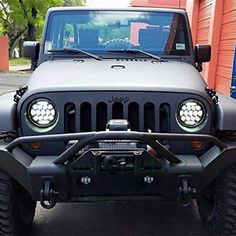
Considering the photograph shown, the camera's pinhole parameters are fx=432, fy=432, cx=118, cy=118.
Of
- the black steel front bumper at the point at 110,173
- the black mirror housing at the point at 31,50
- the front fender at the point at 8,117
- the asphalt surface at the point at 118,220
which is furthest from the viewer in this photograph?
the black mirror housing at the point at 31,50

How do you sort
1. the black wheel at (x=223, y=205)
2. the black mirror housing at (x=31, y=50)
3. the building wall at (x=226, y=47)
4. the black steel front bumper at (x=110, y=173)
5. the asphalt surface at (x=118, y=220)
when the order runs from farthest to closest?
the building wall at (x=226, y=47)
the black mirror housing at (x=31, y=50)
the asphalt surface at (x=118, y=220)
the black wheel at (x=223, y=205)
the black steel front bumper at (x=110, y=173)

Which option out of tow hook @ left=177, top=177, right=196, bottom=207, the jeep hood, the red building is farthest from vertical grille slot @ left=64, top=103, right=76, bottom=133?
the red building

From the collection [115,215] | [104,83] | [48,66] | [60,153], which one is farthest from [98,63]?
[115,215]

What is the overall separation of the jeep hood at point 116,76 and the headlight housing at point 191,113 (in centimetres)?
10

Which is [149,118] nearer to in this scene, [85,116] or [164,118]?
[164,118]

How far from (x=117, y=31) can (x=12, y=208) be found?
211 centimetres

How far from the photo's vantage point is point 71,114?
3.21m

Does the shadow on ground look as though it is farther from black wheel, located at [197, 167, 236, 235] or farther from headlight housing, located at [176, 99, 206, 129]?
headlight housing, located at [176, 99, 206, 129]

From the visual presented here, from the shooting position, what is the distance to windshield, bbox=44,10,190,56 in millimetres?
4348

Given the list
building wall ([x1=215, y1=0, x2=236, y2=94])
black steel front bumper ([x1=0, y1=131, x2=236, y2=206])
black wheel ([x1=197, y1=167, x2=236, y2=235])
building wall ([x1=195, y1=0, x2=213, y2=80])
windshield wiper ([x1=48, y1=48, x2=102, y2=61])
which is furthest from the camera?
building wall ([x1=195, y1=0, x2=213, y2=80])

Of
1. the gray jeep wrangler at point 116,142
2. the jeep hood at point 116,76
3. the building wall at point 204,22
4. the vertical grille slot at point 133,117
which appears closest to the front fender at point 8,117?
the gray jeep wrangler at point 116,142

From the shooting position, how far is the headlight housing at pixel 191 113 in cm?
316

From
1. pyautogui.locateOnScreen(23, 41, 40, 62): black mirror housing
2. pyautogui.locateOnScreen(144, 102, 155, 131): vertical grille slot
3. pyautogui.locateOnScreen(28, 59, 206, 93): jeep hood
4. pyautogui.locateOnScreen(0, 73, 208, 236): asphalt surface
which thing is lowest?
pyautogui.locateOnScreen(0, 73, 208, 236): asphalt surface

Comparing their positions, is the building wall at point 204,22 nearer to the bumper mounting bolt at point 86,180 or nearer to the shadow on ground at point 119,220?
the shadow on ground at point 119,220
